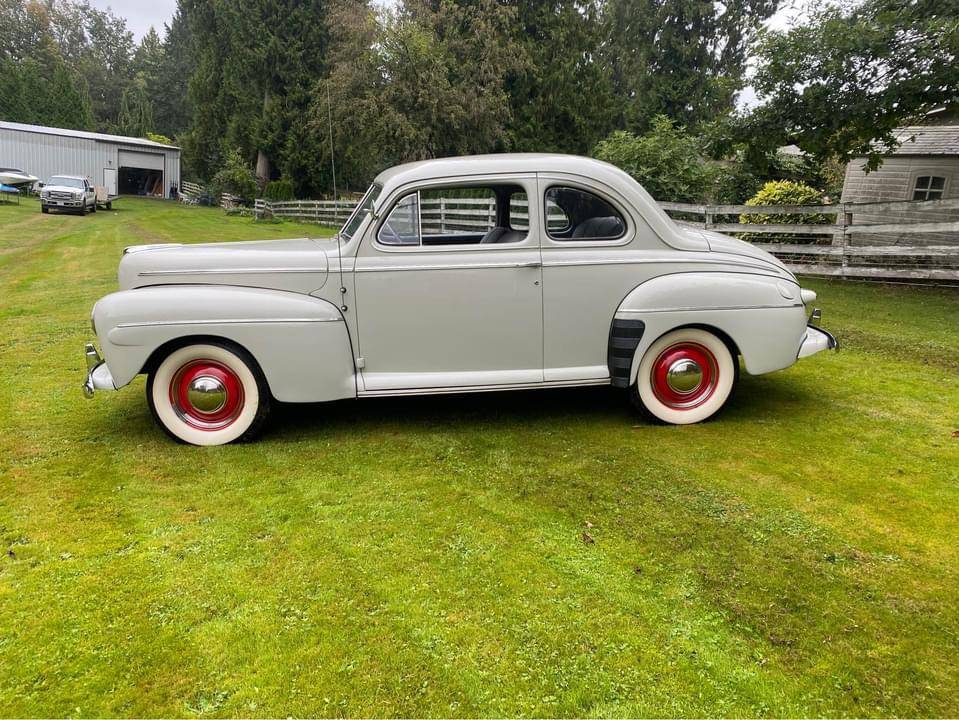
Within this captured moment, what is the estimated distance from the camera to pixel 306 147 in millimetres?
35906

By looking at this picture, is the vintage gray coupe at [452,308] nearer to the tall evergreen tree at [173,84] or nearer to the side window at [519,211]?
the side window at [519,211]

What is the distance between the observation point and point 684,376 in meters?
4.86

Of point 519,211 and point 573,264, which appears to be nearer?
point 573,264

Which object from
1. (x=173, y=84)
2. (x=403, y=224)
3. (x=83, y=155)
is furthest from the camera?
(x=173, y=84)

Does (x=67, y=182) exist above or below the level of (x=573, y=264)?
above

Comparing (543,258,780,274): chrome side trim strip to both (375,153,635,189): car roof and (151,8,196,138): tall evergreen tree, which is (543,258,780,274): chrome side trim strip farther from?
(151,8,196,138): tall evergreen tree

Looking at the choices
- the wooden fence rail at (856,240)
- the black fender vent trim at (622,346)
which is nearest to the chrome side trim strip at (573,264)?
the black fender vent trim at (622,346)

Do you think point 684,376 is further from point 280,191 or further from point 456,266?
point 280,191

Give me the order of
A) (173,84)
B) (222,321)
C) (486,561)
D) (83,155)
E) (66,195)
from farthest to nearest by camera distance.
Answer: (173,84), (83,155), (66,195), (222,321), (486,561)

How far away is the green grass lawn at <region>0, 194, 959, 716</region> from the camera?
233 cm

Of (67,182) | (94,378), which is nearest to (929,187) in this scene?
(94,378)

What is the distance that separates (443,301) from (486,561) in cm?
202

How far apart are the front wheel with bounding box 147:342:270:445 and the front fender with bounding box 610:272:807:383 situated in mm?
2590

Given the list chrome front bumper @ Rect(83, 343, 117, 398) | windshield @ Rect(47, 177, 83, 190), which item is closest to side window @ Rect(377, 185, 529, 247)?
chrome front bumper @ Rect(83, 343, 117, 398)
